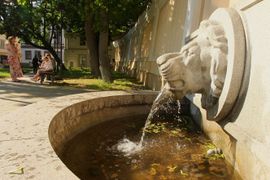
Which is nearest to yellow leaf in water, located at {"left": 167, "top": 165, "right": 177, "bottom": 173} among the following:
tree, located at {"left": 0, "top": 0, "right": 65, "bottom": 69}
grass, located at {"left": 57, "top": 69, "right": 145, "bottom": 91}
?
grass, located at {"left": 57, "top": 69, "right": 145, "bottom": 91}

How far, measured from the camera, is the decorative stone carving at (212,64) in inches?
143

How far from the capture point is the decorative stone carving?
3627mm

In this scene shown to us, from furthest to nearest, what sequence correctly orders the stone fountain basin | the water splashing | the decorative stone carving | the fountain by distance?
the water splashing, the fountain, the decorative stone carving, the stone fountain basin

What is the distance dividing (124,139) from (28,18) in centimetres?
2233

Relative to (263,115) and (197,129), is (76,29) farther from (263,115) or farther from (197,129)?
(263,115)

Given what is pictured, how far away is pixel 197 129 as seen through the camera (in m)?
6.07

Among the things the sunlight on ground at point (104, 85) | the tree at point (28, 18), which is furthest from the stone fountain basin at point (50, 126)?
the tree at point (28, 18)

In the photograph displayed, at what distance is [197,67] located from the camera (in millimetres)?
4059

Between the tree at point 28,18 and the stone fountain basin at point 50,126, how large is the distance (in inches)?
617

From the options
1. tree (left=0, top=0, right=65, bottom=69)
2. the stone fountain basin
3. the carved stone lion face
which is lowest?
the stone fountain basin

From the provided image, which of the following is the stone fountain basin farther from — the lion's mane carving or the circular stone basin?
the lion's mane carving

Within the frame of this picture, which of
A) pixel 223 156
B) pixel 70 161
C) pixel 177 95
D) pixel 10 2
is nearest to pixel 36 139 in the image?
pixel 70 161

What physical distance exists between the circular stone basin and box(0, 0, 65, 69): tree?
51.6 ft

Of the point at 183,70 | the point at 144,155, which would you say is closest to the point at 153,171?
the point at 144,155
